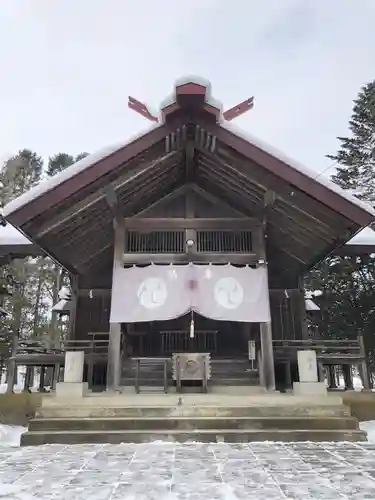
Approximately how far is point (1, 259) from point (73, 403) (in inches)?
251

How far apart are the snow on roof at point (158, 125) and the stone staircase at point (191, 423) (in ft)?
12.3

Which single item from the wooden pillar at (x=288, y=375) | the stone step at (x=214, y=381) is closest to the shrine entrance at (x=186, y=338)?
the stone step at (x=214, y=381)

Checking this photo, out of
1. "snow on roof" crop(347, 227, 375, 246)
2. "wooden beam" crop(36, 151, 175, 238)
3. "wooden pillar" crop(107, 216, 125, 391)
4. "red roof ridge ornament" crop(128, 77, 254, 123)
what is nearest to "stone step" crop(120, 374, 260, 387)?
"wooden pillar" crop(107, 216, 125, 391)

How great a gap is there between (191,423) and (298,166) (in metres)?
5.19

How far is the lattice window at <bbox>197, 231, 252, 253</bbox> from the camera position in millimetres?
10242

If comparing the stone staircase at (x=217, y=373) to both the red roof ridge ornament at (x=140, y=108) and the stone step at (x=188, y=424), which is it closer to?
the stone step at (x=188, y=424)

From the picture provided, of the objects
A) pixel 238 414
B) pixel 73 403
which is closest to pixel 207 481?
pixel 238 414

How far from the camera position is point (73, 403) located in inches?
278

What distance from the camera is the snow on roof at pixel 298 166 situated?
8016 millimetres

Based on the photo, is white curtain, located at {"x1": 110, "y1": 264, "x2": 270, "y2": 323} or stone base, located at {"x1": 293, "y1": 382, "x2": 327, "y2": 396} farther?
white curtain, located at {"x1": 110, "y1": 264, "x2": 270, "y2": 323}

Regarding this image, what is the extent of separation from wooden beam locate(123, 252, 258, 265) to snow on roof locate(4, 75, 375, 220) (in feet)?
7.60

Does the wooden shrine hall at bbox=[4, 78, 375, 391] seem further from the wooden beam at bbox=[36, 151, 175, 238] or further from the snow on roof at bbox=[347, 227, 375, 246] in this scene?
the snow on roof at bbox=[347, 227, 375, 246]

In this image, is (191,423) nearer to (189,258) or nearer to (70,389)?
(70,389)

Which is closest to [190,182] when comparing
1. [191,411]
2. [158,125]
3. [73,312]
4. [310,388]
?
[158,125]
